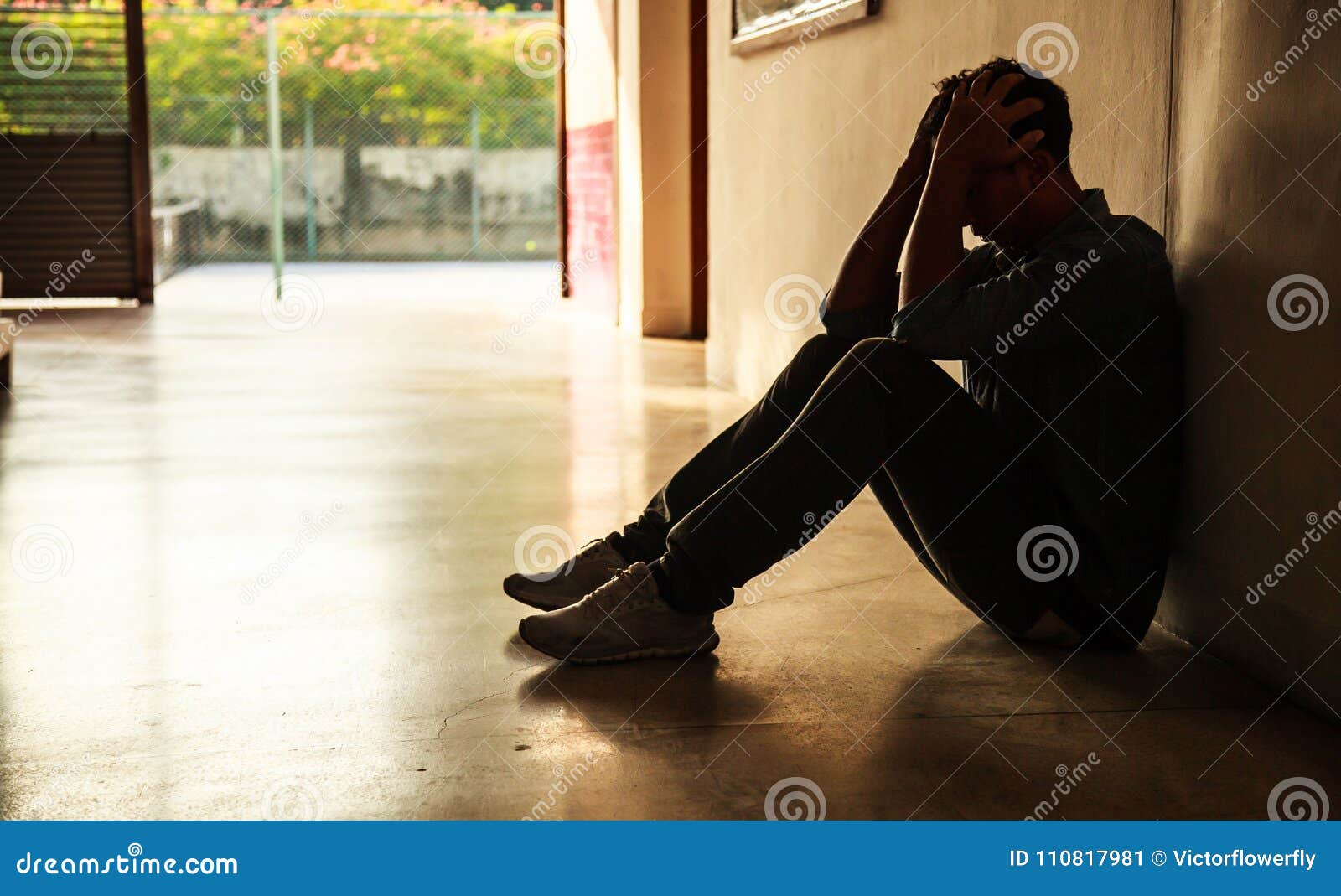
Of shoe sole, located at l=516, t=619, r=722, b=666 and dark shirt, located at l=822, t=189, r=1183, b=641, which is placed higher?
dark shirt, located at l=822, t=189, r=1183, b=641

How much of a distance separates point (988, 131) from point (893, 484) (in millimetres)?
537

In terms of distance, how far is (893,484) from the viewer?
7.16 ft

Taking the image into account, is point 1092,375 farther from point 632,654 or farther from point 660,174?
point 660,174

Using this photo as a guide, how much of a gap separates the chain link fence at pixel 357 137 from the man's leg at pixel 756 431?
10412mm

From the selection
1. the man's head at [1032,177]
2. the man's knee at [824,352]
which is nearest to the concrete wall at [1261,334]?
the man's head at [1032,177]

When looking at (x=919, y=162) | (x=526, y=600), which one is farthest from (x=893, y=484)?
(x=526, y=600)

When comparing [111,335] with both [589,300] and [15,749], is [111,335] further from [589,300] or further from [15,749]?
[15,749]

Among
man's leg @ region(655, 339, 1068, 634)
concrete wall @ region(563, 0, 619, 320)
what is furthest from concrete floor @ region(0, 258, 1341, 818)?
concrete wall @ region(563, 0, 619, 320)

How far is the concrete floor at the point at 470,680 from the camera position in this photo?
1.83 metres

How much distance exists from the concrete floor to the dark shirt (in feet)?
0.67

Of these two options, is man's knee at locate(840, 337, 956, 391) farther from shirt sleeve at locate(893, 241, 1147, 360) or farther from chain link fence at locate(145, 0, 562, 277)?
chain link fence at locate(145, 0, 562, 277)

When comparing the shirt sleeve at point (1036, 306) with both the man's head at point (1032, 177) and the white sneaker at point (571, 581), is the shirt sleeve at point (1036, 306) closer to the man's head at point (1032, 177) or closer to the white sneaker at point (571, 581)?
the man's head at point (1032, 177)

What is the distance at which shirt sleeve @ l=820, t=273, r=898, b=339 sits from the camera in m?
2.32
